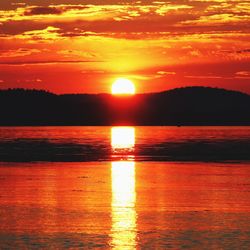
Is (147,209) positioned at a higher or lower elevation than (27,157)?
lower

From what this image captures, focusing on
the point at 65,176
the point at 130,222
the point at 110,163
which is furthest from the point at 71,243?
the point at 110,163

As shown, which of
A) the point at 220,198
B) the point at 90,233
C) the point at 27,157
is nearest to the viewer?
the point at 90,233

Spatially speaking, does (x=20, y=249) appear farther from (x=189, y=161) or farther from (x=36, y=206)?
(x=189, y=161)

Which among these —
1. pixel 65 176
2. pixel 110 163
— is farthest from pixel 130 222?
pixel 110 163

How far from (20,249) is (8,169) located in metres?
29.4

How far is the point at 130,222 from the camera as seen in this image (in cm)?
2870

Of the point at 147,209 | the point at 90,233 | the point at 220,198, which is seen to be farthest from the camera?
the point at 220,198

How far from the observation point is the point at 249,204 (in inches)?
1314

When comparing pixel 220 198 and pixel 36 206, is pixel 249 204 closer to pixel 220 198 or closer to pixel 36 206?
pixel 220 198

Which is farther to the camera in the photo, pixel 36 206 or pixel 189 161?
pixel 189 161

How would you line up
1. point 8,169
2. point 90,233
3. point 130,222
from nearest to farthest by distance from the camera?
point 90,233
point 130,222
point 8,169

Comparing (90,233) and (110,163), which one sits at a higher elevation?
(110,163)

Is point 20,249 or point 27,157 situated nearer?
point 20,249

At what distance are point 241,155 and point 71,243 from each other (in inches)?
1849
